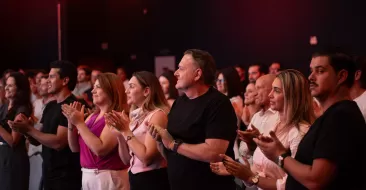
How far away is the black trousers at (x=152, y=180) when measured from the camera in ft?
12.8

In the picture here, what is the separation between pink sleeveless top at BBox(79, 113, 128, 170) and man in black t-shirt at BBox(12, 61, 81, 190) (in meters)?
0.24

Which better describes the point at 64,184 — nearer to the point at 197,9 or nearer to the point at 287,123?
the point at 287,123

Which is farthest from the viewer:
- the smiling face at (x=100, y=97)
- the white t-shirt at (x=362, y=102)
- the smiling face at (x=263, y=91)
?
the smiling face at (x=100, y=97)

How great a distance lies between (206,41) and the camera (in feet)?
37.7

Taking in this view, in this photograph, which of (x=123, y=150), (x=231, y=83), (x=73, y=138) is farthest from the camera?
(x=231, y=83)

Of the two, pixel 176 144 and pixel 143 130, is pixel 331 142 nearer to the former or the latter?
pixel 176 144

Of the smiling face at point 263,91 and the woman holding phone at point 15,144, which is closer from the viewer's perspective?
the smiling face at point 263,91

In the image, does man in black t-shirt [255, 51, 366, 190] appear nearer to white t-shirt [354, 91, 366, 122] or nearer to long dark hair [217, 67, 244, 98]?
white t-shirt [354, 91, 366, 122]

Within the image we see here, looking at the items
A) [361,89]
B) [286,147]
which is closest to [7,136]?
[286,147]

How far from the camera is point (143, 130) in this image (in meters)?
3.98

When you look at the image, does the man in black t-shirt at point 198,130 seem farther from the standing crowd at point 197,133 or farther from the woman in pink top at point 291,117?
the woman in pink top at point 291,117

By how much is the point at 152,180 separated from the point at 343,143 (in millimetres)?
1699

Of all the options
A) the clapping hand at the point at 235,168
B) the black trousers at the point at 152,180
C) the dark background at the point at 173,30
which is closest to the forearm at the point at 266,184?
the clapping hand at the point at 235,168

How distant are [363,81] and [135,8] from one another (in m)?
8.97
